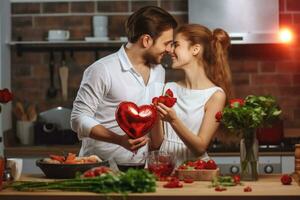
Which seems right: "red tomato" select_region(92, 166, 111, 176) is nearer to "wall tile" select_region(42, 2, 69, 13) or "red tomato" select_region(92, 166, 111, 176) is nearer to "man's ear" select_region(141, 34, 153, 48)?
"man's ear" select_region(141, 34, 153, 48)

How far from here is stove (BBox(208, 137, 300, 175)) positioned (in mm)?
4613

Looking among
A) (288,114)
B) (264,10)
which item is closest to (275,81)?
(288,114)

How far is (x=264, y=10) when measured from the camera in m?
4.88

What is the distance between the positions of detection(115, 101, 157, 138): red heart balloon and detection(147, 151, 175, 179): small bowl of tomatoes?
12 cm

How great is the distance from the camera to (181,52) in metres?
3.66

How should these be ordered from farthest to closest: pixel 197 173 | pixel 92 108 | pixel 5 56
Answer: pixel 5 56, pixel 92 108, pixel 197 173

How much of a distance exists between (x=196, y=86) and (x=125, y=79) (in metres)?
0.39

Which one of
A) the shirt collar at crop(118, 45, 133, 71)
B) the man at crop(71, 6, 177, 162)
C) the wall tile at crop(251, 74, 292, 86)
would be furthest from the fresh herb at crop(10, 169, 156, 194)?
the wall tile at crop(251, 74, 292, 86)

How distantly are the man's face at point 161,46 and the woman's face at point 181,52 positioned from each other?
0.04 m

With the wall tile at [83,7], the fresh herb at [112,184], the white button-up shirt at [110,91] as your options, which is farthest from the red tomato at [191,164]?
the wall tile at [83,7]

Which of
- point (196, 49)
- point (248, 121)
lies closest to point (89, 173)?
point (248, 121)

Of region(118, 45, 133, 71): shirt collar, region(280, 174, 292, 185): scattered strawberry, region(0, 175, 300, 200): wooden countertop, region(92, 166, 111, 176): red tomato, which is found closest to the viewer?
region(0, 175, 300, 200): wooden countertop

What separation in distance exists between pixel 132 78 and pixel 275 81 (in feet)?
6.42

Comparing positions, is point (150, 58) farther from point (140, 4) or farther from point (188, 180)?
point (140, 4)
